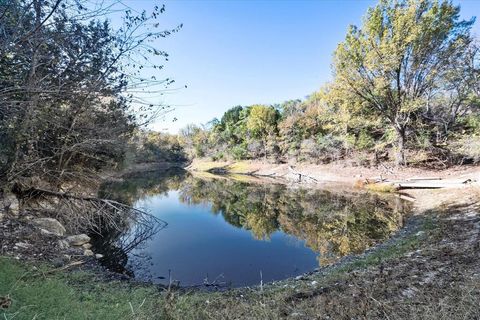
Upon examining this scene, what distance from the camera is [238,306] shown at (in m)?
3.74

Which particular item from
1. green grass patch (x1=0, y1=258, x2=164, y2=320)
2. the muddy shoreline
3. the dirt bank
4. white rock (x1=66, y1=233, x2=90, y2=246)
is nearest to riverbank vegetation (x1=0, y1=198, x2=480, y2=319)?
green grass patch (x1=0, y1=258, x2=164, y2=320)

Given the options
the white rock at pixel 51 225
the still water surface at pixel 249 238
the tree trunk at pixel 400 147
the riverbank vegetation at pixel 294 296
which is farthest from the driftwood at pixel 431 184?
the white rock at pixel 51 225

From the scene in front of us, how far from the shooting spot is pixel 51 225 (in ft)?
24.1

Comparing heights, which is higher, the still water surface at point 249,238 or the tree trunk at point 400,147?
the tree trunk at point 400,147

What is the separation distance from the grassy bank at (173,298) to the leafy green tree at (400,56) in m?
17.1

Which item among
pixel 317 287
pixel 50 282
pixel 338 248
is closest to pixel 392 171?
pixel 338 248

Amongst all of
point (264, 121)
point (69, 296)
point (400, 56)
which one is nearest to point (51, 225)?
point (69, 296)

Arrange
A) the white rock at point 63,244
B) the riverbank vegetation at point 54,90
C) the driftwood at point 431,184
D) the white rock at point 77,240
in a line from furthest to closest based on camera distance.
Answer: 1. the driftwood at point 431,184
2. the white rock at point 77,240
3. the white rock at point 63,244
4. the riverbank vegetation at point 54,90

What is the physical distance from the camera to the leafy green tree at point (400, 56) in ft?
56.5

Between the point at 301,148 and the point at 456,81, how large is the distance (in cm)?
1644

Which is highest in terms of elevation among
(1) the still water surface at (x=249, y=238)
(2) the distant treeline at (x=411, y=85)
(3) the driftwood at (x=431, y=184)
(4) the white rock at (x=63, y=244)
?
(2) the distant treeline at (x=411, y=85)

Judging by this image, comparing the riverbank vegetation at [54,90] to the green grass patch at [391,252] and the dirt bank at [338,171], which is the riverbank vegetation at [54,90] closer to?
the green grass patch at [391,252]

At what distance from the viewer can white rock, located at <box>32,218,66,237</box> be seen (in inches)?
281

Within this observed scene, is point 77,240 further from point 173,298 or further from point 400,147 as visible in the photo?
point 400,147
